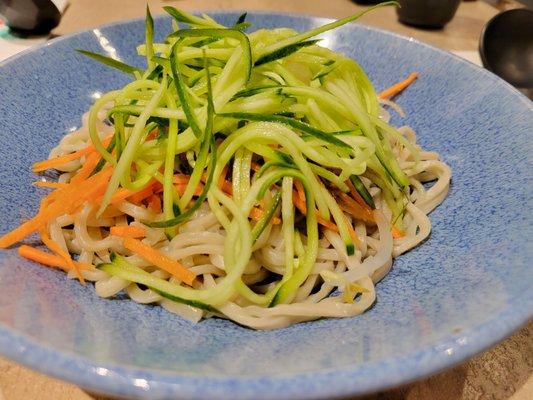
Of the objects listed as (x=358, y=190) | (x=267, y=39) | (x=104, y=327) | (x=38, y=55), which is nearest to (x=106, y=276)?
(x=104, y=327)

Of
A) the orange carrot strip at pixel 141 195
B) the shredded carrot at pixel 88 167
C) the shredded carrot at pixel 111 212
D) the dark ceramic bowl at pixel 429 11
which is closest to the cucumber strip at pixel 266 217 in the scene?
the orange carrot strip at pixel 141 195

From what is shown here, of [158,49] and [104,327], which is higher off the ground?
[158,49]

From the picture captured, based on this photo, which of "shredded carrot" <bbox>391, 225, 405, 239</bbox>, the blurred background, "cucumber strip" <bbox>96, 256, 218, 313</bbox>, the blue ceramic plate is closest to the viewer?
the blue ceramic plate

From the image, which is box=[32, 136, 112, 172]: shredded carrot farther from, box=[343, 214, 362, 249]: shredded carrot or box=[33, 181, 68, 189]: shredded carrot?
box=[343, 214, 362, 249]: shredded carrot

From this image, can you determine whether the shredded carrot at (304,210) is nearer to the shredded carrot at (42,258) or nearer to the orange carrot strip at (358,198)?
the orange carrot strip at (358,198)

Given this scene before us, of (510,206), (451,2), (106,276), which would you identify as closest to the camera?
(106,276)

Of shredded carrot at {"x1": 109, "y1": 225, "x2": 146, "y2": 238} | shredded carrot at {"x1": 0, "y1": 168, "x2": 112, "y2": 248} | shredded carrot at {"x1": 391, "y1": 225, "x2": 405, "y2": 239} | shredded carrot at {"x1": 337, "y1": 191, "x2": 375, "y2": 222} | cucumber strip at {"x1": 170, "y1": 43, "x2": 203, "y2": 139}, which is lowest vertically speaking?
shredded carrot at {"x1": 391, "y1": 225, "x2": 405, "y2": 239}

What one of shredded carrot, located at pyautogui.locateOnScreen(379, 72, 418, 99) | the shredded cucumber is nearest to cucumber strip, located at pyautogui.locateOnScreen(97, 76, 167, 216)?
the shredded cucumber

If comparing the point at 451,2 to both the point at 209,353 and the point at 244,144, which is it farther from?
the point at 209,353

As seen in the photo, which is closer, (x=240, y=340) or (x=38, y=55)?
(x=240, y=340)
